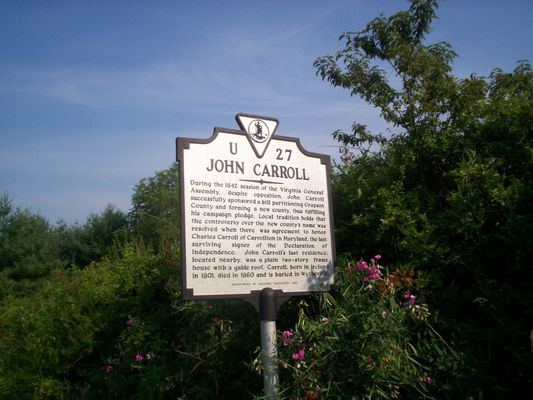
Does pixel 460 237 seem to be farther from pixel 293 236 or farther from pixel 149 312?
pixel 149 312

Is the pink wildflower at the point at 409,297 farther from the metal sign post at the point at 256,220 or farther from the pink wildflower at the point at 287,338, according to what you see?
the pink wildflower at the point at 287,338

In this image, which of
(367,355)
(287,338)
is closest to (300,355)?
(287,338)

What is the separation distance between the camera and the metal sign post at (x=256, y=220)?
3975 millimetres

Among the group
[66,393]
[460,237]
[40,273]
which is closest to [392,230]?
[460,237]

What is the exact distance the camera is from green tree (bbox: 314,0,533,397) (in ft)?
13.0

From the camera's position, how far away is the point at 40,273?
2448 centimetres

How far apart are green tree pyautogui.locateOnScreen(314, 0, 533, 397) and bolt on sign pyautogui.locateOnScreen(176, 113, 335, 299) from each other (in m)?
0.77

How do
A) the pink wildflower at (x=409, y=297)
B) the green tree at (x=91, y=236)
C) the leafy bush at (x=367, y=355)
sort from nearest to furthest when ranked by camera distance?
the leafy bush at (x=367, y=355) → the pink wildflower at (x=409, y=297) → the green tree at (x=91, y=236)

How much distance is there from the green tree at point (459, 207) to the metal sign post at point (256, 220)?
2.56 ft

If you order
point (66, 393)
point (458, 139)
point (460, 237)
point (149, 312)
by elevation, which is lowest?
point (66, 393)

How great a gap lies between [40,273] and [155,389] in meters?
22.2

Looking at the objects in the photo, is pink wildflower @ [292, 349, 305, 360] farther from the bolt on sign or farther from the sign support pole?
the bolt on sign

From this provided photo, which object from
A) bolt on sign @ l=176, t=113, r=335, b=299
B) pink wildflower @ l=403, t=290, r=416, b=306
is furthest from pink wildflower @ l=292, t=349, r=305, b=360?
pink wildflower @ l=403, t=290, r=416, b=306

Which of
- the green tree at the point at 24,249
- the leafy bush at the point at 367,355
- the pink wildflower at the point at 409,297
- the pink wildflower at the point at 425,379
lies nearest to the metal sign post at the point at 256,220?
the leafy bush at the point at 367,355
